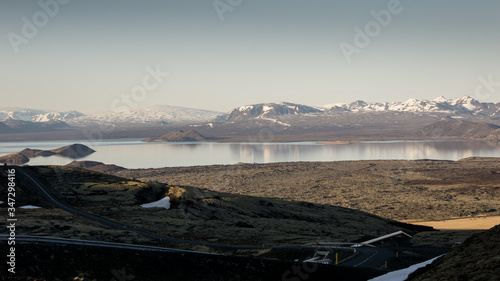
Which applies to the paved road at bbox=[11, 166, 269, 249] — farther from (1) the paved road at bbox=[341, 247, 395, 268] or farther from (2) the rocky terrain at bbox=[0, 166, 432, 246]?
(1) the paved road at bbox=[341, 247, 395, 268]

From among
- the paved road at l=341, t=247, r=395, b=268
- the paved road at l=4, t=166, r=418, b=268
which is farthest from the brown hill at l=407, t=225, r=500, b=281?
the paved road at l=4, t=166, r=418, b=268

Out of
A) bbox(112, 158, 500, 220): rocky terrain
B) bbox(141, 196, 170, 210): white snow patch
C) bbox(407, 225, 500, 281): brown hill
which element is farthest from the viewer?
bbox(112, 158, 500, 220): rocky terrain

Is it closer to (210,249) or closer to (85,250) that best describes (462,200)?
(210,249)

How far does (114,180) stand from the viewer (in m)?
83.7

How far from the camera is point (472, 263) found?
21656 mm

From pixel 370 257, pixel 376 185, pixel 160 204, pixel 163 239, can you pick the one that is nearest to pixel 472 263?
pixel 370 257

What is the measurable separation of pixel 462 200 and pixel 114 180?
89045mm

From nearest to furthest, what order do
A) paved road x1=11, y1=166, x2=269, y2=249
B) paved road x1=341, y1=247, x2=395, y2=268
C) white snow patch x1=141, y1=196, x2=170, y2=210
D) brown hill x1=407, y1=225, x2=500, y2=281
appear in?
brown hill x1=407, y1=225, x2=500, y2=281 < paved road x1=341, y1=247, x2=395, y2=268 < paved road x1=11, y1=166, x2=269, y2=249 < white snow patch x1=141, y1=196, x2=170, y2=210

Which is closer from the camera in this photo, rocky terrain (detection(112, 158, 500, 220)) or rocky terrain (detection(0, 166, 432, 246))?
rocky terrain (detection(0, 166, 432, 246))

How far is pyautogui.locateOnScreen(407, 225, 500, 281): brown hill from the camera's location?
2012 centimetres

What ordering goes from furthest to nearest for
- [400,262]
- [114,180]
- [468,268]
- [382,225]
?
[114,180]
[382,225]
[400,262]
[468,268]

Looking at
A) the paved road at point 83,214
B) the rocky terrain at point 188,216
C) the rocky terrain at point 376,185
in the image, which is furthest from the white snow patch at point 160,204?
the rocky terrain at point 376,185

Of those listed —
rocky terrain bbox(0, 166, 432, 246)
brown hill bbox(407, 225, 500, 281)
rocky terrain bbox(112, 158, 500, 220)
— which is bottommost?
rocky terrain bbox(112, 158, 500, 220)

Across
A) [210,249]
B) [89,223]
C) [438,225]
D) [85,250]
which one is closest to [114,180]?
[89,223]
